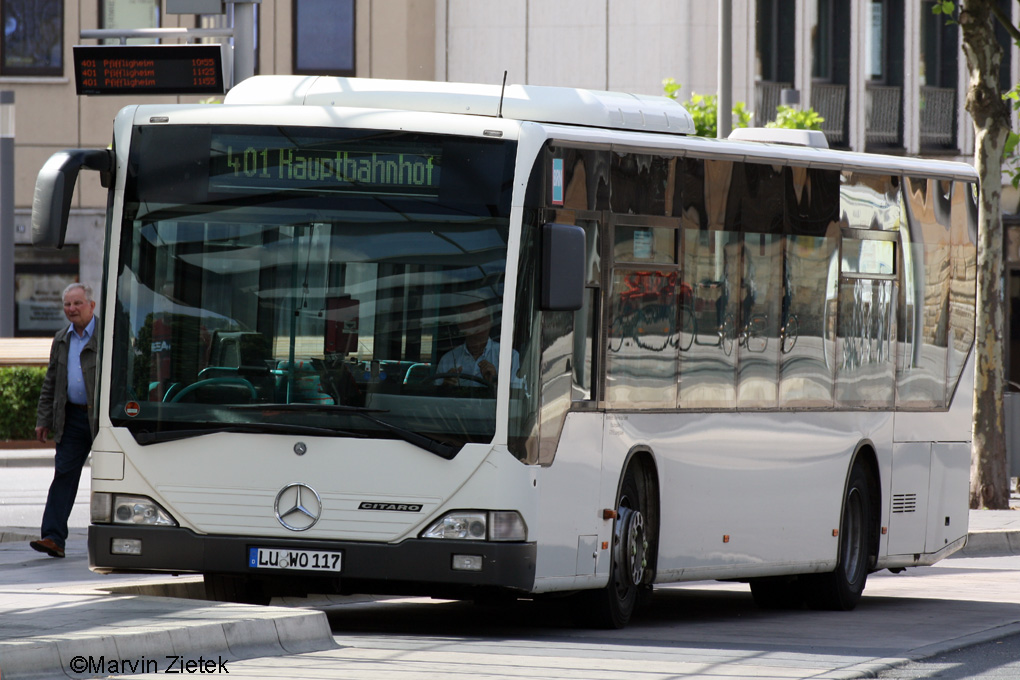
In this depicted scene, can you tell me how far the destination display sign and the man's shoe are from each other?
398 centimetres

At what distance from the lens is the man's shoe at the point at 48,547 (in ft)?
43.5

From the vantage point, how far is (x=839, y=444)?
13.0m

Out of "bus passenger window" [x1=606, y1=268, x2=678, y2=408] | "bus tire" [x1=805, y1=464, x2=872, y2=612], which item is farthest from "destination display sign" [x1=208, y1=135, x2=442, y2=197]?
"bus tire" [x1=805, y1=464, x2=872, y2=612]

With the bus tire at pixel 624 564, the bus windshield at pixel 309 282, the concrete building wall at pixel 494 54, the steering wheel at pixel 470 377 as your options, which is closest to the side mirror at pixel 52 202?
the bus windshield at pixel 309 282

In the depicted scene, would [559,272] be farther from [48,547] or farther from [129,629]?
[48,547]

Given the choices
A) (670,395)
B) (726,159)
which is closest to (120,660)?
(670,395)

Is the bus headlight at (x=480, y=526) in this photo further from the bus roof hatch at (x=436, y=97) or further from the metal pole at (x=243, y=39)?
the metal pole at (x=243, y=39)

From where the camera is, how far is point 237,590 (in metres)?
11.4

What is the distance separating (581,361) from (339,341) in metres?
1.37

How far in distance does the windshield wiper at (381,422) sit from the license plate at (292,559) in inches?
27.1

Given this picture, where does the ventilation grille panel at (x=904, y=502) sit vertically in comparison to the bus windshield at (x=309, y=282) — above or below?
below

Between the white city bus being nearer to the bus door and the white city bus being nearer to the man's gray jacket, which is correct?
the bus door

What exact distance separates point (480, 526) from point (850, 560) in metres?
4.38

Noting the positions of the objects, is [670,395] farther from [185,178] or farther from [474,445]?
[185,178]
